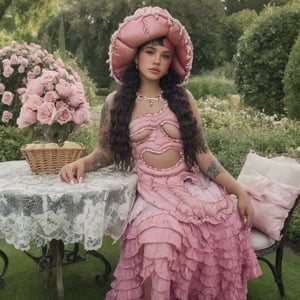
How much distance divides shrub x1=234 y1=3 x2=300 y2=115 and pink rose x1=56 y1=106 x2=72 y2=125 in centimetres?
679

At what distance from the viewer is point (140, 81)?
3107 mm

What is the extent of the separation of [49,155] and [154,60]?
0.83m

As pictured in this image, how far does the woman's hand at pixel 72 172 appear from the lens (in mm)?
2740

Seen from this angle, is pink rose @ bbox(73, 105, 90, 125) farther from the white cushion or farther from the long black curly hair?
the white cushion

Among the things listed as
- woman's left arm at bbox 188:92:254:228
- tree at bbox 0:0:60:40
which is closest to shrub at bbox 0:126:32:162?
woman's left arm at bbox 188:92:254:228

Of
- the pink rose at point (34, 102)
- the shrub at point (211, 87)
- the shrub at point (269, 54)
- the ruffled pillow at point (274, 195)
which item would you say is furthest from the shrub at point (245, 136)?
the shrub at point (211, 87)

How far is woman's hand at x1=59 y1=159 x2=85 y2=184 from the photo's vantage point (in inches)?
108

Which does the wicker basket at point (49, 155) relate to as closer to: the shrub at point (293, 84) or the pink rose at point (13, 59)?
the pink rose at point (13, 59)

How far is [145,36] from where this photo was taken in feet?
9.43

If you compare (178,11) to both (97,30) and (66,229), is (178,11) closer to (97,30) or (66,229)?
(97,30)

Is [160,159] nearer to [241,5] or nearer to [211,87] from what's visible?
[211,87]

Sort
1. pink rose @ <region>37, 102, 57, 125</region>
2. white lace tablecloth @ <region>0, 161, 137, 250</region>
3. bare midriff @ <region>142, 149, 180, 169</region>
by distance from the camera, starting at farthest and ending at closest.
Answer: bare midriff @ <region>142, 149, 180, 169</region> → pink rose @ <region>37, 102, 57, 125</region> → white lace tablecloth @ <region>0, 161, 137, 250</region>

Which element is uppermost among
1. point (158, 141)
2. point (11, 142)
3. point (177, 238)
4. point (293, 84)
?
point (158, 141)

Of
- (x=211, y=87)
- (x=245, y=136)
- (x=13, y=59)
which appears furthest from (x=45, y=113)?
(x=211, y=87)
